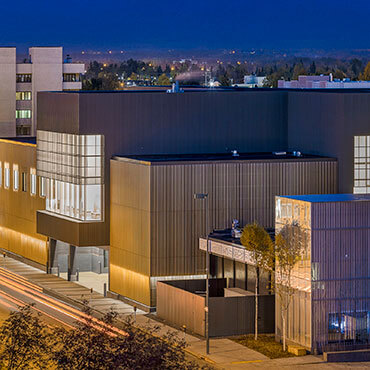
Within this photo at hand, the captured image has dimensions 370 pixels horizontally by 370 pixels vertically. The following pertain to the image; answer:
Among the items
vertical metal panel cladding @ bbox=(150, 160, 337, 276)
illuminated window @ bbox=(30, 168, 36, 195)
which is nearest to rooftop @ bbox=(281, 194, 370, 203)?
vertical metal panel cladding @ bbox=(150, 160, 337, 276)

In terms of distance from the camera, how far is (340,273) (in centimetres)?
Answer: 5675

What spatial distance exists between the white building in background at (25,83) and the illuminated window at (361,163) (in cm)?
6755

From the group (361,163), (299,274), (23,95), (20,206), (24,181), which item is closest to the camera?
(299,274)

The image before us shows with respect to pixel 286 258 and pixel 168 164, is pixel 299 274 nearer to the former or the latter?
pixel 286 258

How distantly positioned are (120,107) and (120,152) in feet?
9.22

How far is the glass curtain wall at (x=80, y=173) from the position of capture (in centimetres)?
7419

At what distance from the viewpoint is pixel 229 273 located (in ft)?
224

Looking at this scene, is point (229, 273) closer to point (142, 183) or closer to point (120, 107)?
point (142, 183)

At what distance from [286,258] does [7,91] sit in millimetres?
83093

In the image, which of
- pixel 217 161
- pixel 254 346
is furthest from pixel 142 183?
pixel 254 346

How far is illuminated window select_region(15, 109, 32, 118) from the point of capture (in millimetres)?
136375

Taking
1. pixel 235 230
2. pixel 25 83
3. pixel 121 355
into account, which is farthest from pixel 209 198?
pixel 25 83

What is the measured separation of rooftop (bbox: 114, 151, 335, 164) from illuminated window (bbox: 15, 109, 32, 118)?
62.8 m

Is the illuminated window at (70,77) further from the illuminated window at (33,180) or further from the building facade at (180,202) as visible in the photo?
the building facade at (180,202)
